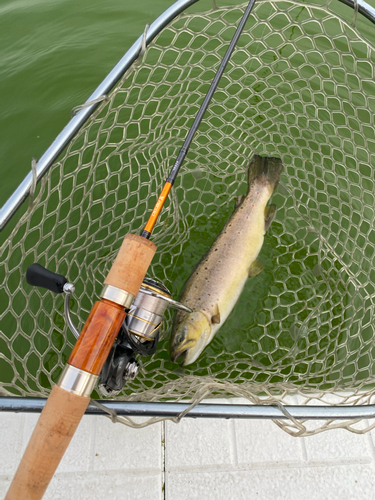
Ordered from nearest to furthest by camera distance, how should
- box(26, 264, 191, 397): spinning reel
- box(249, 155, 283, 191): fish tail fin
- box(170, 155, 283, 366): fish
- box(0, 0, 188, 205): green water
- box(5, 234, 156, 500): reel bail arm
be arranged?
1. box(5, 234, 156, 500): reel bail arm
2. box(26, 264, 191, 397): spinning reel
3. box(170, 155, 283, 366): fish
4. box(249, 155, 283, 191): fish tail fin
5. box(0, 0, 188, 205): green water

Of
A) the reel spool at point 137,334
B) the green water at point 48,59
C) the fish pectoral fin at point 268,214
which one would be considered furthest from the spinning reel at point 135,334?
the green water at point 48,59

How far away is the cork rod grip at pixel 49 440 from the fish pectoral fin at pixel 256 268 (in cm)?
221

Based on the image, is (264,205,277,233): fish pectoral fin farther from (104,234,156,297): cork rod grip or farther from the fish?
(104,234,156,297): cork rod grip

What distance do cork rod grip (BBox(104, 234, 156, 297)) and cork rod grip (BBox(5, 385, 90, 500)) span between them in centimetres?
49

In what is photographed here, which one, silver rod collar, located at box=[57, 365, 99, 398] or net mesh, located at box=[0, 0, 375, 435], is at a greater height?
silver rod collar, located at box=[57, 365, 99, 398]


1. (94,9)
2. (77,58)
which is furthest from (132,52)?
(94,9)

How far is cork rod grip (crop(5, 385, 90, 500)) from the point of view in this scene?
1393 millimetres

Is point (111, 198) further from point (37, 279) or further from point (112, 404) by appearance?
point (112, 404)

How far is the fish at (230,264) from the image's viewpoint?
9.84 feet

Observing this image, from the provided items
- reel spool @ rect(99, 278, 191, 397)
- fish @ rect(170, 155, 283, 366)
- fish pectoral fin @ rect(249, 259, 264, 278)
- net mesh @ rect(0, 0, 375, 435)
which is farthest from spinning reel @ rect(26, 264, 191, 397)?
fish pectoral fin @ rect(249, 259, 264, 278)

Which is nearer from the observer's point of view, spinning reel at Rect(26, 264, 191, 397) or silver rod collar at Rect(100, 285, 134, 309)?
silver rod collar at Rect(100, 285, 134, 309)

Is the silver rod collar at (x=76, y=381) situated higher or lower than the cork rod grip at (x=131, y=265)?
lower

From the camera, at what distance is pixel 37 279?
5.82 ft

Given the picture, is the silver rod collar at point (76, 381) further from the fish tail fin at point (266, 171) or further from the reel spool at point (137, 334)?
the fish tail fin at point (266, 171)
